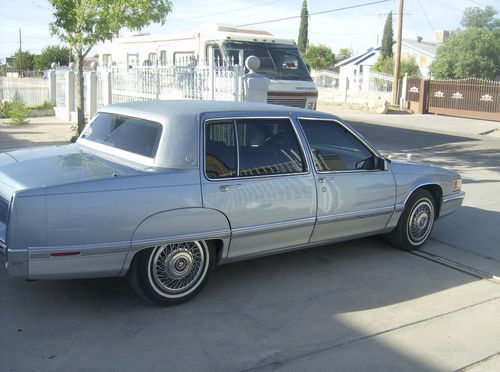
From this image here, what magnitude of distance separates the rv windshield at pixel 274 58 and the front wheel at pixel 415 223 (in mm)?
8679

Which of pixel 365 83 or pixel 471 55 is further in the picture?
pixel 471 55

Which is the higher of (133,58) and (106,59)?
(106,59)

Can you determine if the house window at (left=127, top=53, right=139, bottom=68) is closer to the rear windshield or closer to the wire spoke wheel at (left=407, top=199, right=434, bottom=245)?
the rear windshield

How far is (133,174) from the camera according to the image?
415 centimetres

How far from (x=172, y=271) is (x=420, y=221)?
3007 mm

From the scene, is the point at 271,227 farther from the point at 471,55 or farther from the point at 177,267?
the point at 471,55

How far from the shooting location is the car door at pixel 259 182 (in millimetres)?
4512

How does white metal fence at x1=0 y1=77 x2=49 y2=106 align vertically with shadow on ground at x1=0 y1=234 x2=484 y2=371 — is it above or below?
above

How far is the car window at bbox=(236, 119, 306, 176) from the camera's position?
4762mm

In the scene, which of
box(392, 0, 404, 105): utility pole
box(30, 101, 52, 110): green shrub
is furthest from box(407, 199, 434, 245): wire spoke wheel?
box(392, 0, 404, 105): utility pole

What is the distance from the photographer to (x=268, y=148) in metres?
4.95

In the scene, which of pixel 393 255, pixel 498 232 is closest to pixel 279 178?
pixel 393 255

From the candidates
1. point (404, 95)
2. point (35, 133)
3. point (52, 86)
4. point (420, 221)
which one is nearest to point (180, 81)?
point (35, 133)

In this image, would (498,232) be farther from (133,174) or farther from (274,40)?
(274,40)
